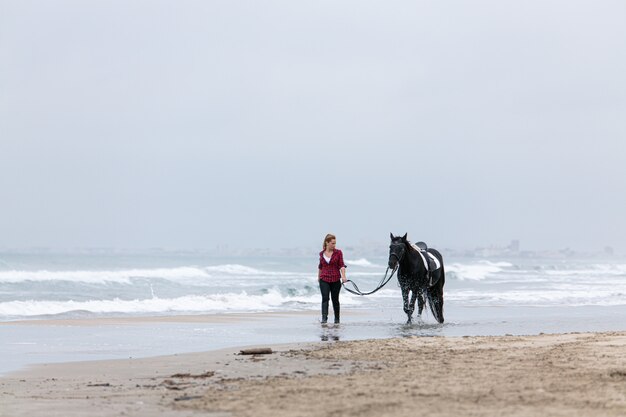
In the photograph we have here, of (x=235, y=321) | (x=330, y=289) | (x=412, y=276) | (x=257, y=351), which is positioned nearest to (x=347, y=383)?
(x=257, y=351)

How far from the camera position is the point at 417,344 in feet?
39.1

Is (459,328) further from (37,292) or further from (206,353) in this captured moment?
(37,292)

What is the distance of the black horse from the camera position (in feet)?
53.2

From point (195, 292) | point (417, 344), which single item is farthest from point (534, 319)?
point (195, 292)

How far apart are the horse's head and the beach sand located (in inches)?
159

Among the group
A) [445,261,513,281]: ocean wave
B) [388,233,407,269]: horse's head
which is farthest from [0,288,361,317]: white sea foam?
[445,261,513,281]: ocean wave

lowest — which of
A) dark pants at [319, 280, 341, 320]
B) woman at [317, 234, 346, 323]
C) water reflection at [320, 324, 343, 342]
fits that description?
water reflection at [320, 324, 343, 342]

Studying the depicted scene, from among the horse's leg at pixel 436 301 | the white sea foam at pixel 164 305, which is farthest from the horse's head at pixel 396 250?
the white sea foam at pixel 164 305

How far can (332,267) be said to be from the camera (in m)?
16.1

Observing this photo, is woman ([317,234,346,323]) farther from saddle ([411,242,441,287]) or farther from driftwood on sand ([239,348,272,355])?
driftwood on sand ([239,348,272,355])

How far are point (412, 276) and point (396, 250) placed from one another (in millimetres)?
828

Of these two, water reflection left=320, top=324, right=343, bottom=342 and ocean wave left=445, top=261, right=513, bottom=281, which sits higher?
ocean wave left=445, top=261, right=513, bottom=281

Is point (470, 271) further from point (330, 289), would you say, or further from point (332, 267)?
point (332, 267)

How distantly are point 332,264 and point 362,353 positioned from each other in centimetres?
531
